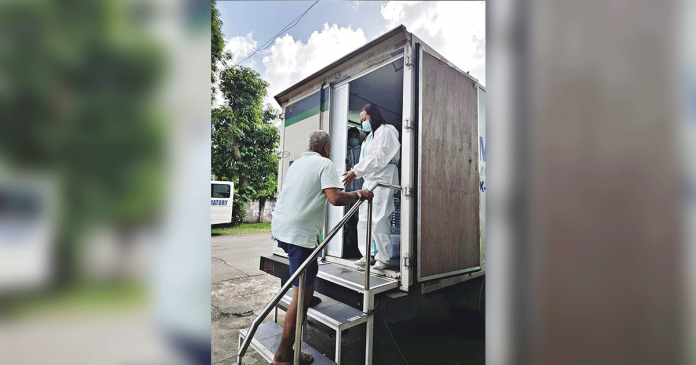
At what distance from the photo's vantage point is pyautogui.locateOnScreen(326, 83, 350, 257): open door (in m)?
3.56

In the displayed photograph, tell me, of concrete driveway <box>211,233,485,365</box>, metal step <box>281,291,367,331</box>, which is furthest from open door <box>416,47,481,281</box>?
metal step <box>281,291,367,331</box>

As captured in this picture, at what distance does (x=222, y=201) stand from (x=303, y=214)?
11.6 metres

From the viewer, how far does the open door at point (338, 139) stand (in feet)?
11.7

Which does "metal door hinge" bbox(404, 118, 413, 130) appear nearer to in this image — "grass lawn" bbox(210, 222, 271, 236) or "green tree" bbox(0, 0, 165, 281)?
"green tree" bbox(0, 0, 165, 281)

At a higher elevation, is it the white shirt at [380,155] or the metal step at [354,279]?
the white shirt at [380,155]

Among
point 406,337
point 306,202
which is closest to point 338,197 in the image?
point 306,202

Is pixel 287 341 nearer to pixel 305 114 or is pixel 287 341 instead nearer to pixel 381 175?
pixel 381 175

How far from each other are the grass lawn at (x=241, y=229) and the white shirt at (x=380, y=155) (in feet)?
35.6

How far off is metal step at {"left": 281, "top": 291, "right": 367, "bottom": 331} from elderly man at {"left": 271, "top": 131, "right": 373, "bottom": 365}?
9.9 inches

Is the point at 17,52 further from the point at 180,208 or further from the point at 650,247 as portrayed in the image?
the point at 650,247

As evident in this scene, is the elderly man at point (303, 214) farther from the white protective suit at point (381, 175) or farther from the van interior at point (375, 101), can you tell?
the van interior at point (375, 101)

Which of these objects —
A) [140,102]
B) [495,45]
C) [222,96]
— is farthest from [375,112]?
[222,96]

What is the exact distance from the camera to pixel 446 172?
313 cm

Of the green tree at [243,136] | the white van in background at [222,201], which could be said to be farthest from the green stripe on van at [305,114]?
the green tree at [243,136]
